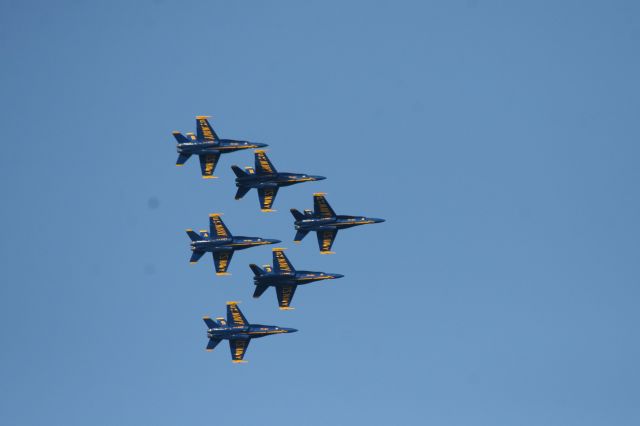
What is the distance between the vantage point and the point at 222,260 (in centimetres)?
19375

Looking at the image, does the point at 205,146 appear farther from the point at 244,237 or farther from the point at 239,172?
the point at 244,237

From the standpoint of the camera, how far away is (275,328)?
195750 millimetres

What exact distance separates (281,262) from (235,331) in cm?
1184

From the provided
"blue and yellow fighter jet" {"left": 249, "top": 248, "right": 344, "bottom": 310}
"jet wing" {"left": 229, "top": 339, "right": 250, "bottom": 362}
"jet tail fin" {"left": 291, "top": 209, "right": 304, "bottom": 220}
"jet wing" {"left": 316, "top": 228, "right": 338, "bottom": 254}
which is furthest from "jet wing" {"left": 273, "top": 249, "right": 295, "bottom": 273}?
"jet wing" {"left": 229, "top": 339, "right": 250, "bottom": 362}

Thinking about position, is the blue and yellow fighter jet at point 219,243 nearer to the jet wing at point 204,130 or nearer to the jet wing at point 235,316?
the jet wing at point 235,316

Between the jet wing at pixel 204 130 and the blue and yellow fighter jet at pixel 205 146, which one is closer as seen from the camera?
the blue and yellow fighter jet at pixel 205 146

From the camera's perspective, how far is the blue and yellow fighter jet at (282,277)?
190750mm

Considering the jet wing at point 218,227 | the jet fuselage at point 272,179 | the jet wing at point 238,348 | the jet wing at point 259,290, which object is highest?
the jet fuselage at point 272,179

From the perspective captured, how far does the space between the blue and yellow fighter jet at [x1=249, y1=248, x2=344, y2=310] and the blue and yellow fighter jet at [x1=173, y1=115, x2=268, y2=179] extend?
50.0 feet

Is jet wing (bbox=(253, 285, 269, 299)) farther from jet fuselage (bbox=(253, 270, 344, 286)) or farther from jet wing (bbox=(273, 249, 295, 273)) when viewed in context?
jet wing (bbox=(273, 249, 295, 273))

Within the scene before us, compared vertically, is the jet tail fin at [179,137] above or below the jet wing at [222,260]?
above

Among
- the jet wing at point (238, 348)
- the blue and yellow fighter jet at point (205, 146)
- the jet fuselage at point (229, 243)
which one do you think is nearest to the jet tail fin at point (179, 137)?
the blue and yellow fighter jet at point (205, 146)

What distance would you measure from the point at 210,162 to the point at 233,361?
28.7m

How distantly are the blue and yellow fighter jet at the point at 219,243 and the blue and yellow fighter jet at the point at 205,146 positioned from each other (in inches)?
295
